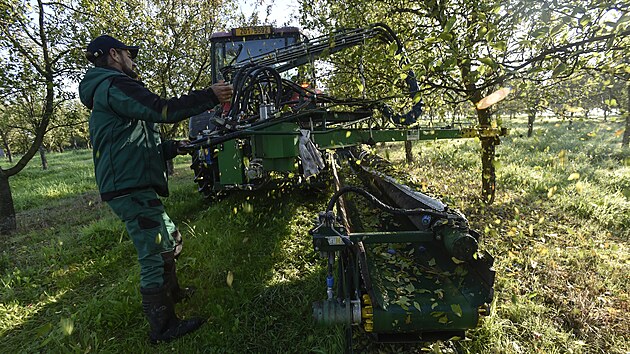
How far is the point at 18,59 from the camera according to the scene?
505 centimetres

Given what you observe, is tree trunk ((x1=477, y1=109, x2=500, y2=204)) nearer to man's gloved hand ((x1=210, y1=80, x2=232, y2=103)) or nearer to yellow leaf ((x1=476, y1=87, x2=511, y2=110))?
yellow leaf ((x1=476, y1=87, x2=511, y2=110))

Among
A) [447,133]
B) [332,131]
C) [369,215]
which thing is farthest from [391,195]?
[332,131]

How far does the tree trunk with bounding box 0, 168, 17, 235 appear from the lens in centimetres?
536

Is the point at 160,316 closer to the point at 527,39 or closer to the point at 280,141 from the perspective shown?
the point at 280,141

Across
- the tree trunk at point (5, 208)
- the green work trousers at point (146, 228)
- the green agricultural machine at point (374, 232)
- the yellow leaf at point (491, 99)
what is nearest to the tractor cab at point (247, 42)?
the green agricultural machine at point (374, 232)

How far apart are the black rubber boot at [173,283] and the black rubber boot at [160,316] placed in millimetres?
110

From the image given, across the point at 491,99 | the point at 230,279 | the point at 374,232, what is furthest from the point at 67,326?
the point at 491,99

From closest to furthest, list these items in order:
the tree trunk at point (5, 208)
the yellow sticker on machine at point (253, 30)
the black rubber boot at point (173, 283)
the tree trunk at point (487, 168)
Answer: the black rubber boot at point (173, 283)
the tree trunk at point (487, 168)
the tree trunk at point (5, 208)
the yellow sticker on machine at point (253, 30)

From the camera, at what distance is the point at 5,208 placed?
213 inches

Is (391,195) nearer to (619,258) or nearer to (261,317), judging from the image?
(261,317)

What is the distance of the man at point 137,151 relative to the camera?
2.12 m

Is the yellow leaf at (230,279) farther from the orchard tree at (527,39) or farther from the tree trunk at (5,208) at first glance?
the tree trunk at (5,208)

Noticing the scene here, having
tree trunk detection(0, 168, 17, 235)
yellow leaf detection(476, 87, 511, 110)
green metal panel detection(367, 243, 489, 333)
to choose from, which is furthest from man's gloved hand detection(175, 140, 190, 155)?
tree trunk detection(0, 168, 17, 235)

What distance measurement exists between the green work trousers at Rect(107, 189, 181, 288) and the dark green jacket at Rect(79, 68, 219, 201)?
0.07 m
